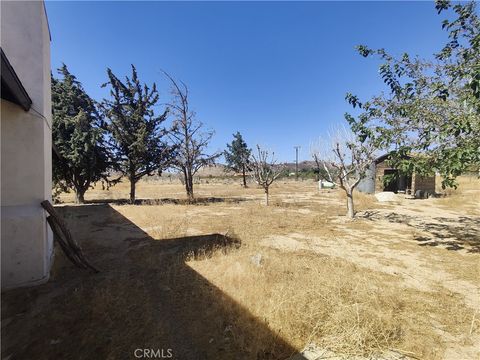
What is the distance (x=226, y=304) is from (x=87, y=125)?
54.2ft

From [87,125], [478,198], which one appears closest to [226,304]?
[87,125]

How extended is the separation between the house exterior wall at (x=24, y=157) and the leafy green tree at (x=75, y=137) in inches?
481

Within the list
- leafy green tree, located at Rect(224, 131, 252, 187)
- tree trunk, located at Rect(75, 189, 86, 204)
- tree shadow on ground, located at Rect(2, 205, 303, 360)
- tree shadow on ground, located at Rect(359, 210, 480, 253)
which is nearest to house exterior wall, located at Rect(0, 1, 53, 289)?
tree shadow on ground, located at Rect(2, 205, 303, 360)

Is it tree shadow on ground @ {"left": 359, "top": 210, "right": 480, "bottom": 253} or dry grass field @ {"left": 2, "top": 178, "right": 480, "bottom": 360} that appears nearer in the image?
dry grass field @ {"left": 2, "top": 178, "right": 480, "bottom": 360}

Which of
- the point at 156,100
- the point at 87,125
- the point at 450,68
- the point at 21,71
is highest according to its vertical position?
the point at 156,100

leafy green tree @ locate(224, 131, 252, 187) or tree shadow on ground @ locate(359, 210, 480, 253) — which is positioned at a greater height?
leafy green tree @ locate(224, 131, 252, 187)

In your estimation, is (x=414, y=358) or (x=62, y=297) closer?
(x=414, y=358)

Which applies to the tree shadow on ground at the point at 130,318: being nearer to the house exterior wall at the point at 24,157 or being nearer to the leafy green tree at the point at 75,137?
the house exterior wall at the point at 24,157

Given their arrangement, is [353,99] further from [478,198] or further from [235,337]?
[478,198]

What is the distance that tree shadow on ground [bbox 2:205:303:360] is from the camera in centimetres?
287

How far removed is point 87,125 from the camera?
16031mm

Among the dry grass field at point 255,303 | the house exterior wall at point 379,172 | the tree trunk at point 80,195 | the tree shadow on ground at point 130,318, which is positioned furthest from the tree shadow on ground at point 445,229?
the tree trunk at point 80,195

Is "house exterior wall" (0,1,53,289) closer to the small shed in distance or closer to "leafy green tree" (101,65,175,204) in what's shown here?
"leafy green tree" (101,65,175,204)

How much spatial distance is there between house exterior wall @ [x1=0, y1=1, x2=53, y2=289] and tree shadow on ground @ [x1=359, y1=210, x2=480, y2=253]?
9552mm
